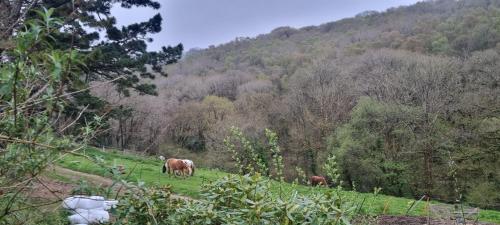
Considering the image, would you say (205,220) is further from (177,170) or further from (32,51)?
(177,170)

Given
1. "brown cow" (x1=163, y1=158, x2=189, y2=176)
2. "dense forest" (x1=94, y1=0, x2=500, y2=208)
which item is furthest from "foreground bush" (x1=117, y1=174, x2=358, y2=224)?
"brown cow" (x1=163, y1=158, x2=189, y2=176)

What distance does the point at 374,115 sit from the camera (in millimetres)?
31094

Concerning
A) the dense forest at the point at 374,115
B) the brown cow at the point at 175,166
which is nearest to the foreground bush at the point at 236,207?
the dense forest at the point at 374,115

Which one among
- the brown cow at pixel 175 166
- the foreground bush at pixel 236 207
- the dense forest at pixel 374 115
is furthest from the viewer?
the dense forest at pixel 374 115

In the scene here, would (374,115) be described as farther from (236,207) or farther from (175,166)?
(236,207)

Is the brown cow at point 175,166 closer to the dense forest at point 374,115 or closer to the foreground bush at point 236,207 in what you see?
the dense forest at point 374,115

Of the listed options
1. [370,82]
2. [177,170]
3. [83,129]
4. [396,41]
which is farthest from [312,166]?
[396,41]

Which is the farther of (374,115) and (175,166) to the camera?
(374,115)

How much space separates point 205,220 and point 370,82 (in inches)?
1562

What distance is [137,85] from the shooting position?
21.3 metres

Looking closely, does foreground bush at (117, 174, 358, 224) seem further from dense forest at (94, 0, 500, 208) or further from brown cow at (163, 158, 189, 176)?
brown cow at (163, 158, 189, 176)

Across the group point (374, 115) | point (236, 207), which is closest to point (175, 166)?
point (374, 115)

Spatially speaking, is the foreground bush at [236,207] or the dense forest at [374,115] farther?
the dense forest at [374,115]

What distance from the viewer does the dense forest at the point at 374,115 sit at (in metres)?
26.0
